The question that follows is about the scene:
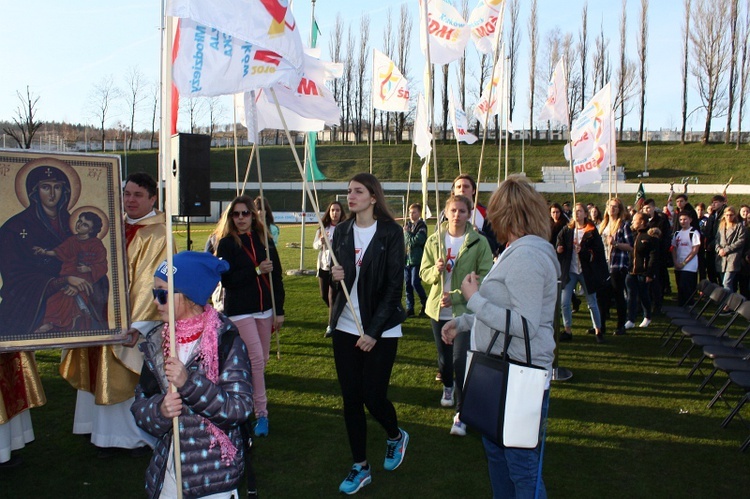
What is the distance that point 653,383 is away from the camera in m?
6.91

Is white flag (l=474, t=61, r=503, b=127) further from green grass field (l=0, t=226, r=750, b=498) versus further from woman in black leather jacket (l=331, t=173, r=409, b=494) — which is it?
green grass field (l=0, t=226, r=750, b=498)

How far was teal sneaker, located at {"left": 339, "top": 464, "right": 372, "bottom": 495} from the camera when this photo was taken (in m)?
4.25

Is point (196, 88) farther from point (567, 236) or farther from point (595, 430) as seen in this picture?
point (567, 236)

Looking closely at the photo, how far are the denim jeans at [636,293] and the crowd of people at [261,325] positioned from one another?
13.1 feet

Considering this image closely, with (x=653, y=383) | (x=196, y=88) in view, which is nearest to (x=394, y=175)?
(x=653, y=383)

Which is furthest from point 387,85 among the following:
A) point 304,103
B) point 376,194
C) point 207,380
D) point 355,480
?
point 207,380

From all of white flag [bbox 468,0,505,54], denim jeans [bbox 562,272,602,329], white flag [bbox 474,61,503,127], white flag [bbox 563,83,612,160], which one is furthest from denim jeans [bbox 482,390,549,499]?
white flag [bbox 563,83,612,160]

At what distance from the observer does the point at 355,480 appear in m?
4.28

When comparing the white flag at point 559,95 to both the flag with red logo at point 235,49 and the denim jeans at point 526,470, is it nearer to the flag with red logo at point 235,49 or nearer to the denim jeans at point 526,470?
the flag with red logo at point 235,49

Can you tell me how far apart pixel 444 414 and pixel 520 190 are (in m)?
3.21

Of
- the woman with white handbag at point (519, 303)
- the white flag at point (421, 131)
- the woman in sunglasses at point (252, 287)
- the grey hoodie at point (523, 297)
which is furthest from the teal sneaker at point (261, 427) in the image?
the white flag at point (421, 131)

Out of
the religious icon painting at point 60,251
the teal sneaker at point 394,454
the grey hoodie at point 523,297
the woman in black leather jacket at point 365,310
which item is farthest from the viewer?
the teal sneaker at point 394,454

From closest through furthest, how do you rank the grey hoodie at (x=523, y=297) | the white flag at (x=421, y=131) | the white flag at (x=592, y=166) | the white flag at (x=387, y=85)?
1. the grey hoodie at (x=523, y=297)
2. the white flag at (x=592, y=166)
3. the white flag at (x=387, y=85)
4. the white flag at (x=421, y=131)

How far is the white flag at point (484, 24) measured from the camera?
7980 millimetres
